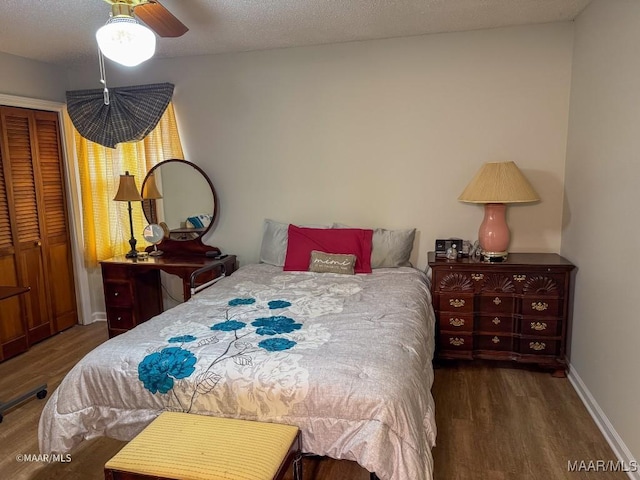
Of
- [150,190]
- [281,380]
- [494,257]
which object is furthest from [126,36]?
[494,257]

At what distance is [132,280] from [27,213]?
3.35 feet

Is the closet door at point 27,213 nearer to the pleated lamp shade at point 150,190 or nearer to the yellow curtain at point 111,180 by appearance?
the yellow curtain at point 111,180

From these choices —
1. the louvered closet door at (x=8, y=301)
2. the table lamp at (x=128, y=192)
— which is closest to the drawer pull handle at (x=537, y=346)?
the table lamp at (x=128, y=192)

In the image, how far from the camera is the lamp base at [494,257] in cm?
296

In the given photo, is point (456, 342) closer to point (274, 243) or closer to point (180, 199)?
point (274, 243)

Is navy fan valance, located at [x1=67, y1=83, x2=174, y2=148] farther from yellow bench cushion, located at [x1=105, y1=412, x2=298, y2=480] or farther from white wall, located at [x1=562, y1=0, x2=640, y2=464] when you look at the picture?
white wall, located at [x1=562, y1=0, x2=640, y2=464]

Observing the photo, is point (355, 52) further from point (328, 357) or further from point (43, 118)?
point (43, 118)

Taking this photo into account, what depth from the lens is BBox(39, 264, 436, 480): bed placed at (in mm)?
1628

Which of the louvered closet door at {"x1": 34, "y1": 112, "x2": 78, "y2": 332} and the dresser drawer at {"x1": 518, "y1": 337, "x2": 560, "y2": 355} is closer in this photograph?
the dresser drawer at {"x1": 518, "y1": 337, "x2": 560, "y2": 355}

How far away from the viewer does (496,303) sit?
2943 millimetres

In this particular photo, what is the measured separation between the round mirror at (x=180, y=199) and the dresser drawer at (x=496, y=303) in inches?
91.0

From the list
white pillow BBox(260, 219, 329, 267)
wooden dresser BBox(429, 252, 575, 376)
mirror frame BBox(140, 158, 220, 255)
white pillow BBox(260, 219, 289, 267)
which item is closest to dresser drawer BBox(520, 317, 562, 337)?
wooden dresser BBox(429, 252, 575, 376)

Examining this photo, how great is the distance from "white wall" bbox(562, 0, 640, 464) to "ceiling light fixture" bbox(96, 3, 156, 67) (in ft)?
→ 7.25

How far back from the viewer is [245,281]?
309 centimetres
